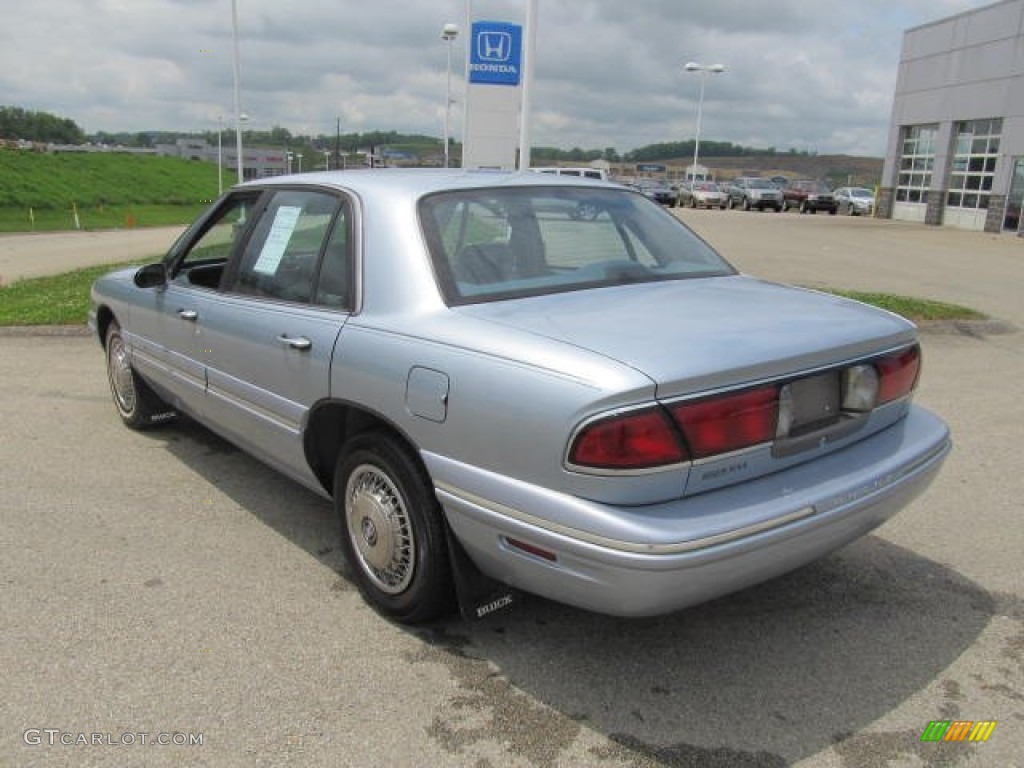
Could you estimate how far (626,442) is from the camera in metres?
2.42

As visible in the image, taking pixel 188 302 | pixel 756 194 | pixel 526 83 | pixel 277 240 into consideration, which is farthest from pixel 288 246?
pixel 756 194

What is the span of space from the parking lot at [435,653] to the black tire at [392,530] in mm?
133

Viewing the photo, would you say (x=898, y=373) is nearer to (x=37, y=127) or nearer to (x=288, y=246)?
(x=288, y=246)

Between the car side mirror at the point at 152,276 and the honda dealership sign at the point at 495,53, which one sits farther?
the honda dealership sign at the point at 495,53

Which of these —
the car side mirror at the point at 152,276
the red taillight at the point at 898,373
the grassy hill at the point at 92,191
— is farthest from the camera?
the grassy hill at the point at 92,191

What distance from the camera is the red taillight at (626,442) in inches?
95.0

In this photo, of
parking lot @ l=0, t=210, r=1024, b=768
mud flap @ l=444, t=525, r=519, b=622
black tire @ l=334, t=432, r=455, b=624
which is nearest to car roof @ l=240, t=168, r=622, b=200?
black tire @ l=334, t=432, r=455, b=624

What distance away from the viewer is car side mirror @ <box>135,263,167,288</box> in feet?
15.4

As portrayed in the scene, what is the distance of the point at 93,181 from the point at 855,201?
44.2 m

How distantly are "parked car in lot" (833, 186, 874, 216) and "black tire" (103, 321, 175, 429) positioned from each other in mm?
39781

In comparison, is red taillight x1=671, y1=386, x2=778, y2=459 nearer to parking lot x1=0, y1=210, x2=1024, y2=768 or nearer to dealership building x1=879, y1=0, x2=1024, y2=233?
parking lot x1=0, y1=210, x2=1024, y2=768

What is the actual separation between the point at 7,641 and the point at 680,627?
2.49 meters

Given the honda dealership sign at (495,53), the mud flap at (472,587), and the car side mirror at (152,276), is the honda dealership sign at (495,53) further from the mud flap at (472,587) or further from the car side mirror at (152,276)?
the mud flap at (472,587)

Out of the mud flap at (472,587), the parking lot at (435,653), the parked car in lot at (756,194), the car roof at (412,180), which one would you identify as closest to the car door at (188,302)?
the car roof at (412,180)
